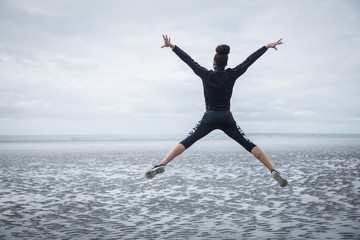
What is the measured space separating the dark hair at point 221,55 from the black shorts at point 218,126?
101 centimetres

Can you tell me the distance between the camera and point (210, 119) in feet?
25.2

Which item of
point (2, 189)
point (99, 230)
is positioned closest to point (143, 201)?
point (99, 230)

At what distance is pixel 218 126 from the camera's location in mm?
7762

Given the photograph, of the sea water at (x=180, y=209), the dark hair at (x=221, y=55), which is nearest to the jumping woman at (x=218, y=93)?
the dark hair at (x=221, y=55)

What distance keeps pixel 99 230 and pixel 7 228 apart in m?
2.96

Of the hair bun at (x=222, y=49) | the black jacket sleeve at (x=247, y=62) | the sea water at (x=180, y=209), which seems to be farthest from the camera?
the sea water at (x=180, y=209)

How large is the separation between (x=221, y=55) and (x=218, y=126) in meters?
1.46

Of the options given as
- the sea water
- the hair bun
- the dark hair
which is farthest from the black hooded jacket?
the sea water

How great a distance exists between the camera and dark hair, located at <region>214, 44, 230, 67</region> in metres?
7.61

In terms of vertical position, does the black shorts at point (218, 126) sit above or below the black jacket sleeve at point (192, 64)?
below

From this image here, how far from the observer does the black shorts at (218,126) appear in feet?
25.2

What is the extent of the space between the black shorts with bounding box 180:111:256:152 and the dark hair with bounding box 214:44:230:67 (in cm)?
101

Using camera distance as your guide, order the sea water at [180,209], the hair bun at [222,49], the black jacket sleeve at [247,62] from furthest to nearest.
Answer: the sea water at [180,209] < the black jacket sleeve at [247,62] < the hair bun at [222,49]

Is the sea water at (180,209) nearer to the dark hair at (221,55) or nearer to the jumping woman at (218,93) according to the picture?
the jumping woman at (218,93)
